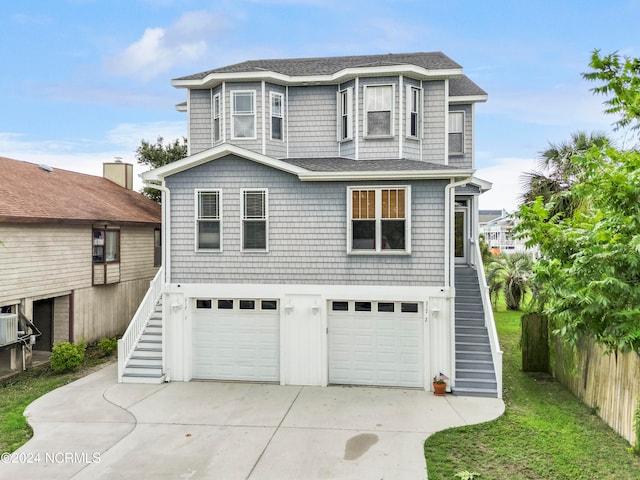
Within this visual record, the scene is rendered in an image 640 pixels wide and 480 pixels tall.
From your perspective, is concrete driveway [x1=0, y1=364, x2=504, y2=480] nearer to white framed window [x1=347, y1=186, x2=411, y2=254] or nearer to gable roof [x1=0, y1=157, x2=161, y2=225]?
white framed window [x1=347, y1=186, x2=411, y2=254]

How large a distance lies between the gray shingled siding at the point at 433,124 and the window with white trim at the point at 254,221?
15.8 feet

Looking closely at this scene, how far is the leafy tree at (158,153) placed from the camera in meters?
26.3

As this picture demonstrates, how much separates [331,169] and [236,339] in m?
4.80

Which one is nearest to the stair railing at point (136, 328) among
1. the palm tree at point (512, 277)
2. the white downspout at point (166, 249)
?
the white downspout at point (166, 249)

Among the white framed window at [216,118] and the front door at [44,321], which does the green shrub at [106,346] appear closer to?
the front door at [44,321]

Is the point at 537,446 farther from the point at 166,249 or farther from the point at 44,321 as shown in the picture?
the point at 44,321

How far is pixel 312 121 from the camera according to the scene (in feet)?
43.4

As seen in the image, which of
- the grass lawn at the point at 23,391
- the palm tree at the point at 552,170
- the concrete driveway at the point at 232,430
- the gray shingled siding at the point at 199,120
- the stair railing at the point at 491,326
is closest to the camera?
the concrete driveway at the point at 232,430

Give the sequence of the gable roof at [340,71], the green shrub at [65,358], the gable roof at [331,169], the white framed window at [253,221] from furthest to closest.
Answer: the gable roof at [340,71] → the green shrub at [65,358] → the white framed window at [253,221] → the gable roof at [331,169]

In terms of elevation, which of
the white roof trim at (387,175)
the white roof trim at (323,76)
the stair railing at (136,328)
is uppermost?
the white roof trim at (323,76)

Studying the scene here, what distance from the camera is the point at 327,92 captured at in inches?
518

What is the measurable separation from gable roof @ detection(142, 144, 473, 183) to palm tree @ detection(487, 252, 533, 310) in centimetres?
1176

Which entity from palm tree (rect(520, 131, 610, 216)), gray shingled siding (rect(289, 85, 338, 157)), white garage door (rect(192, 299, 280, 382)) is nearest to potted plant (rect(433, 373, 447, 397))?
white garage door (rect(192, 299, 280, 382))

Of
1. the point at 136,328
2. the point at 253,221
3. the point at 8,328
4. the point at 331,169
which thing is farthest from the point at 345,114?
the point at 8,328
